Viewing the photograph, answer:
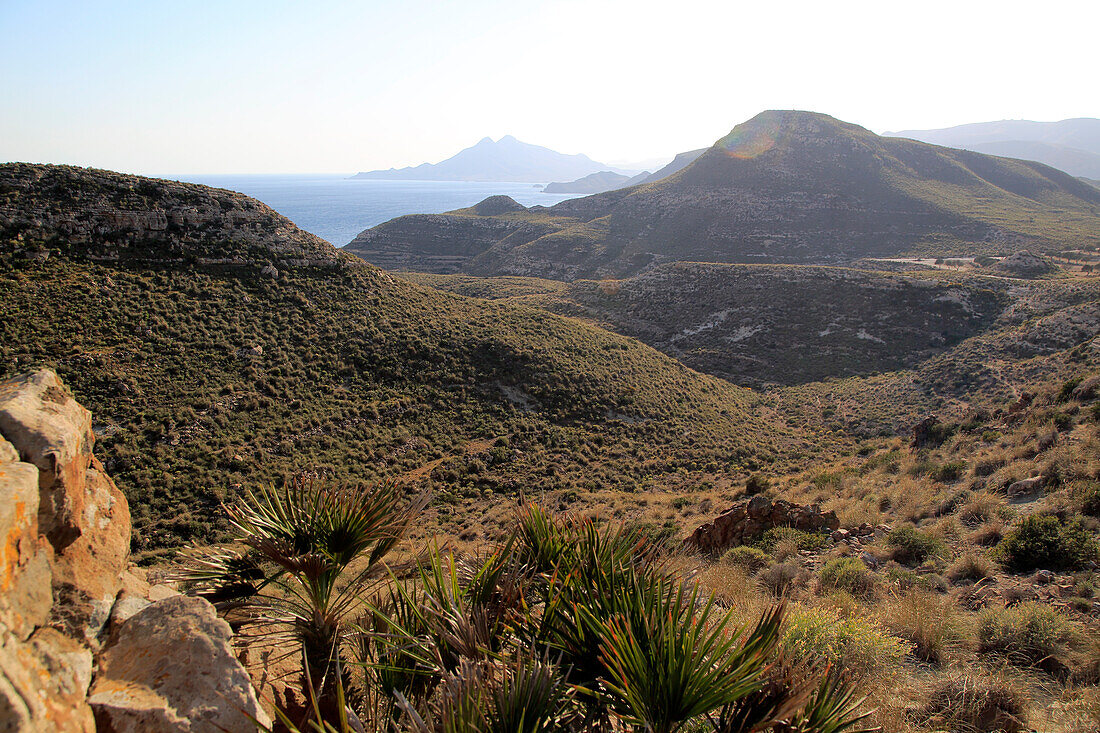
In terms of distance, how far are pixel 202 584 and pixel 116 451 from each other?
1273 cm

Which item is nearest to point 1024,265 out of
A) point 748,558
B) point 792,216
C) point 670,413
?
point 792,216

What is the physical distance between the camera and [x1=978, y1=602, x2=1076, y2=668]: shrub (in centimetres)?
428

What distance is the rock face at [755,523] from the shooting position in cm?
948

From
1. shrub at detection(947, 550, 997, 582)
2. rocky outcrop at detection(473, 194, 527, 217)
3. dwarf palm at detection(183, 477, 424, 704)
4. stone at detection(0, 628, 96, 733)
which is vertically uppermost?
rocky outcrop at detection(473, 194, 527, 217)

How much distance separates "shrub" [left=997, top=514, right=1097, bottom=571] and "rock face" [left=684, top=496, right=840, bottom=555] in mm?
2961

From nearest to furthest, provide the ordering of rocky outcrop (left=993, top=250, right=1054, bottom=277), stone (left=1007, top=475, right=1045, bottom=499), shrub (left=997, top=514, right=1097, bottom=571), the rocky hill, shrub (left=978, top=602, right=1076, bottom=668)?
shrub (left=978, top=602, right=1076, bottom=668) < shrub (left=997, top=514, right=1097, bottom=571) < stone (left=1007, top=475, right=1045, bottom=499) < the rocky hill < rocky outcrop (left=993, top=250, right=1054, bottom=277)

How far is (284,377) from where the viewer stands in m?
18.0

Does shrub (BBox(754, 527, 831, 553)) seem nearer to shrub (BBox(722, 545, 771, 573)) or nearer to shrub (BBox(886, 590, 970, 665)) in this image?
shrub (BBox(722, 545, 771, 573))

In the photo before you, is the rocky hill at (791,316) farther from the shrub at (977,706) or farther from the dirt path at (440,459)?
the shrub at (977,706)

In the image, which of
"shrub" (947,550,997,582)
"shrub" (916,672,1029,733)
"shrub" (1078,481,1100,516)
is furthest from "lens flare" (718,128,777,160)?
"shrub" (916,672,1029,733)

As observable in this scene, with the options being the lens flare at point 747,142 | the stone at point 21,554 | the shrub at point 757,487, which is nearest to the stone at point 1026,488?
the shrub at point 757,487

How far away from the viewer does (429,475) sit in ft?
54.3

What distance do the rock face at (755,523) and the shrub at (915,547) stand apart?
1706 mm

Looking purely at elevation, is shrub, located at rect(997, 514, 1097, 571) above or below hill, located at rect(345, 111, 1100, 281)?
below
